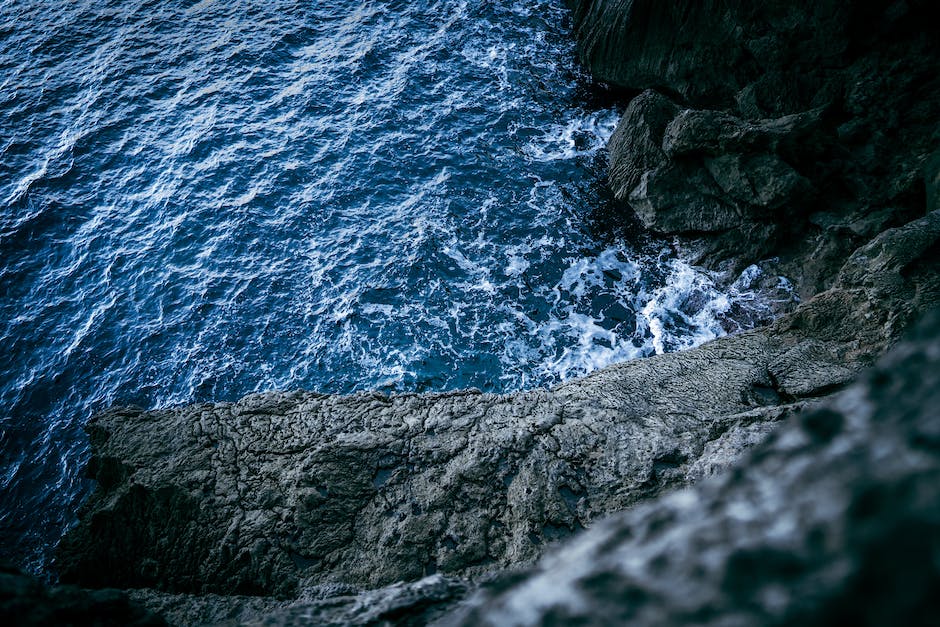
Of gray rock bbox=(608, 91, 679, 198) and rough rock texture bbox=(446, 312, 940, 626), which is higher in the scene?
rough rock texture bbox=(446, 312, 940, 626)

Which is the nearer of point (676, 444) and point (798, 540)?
point (798, 540)

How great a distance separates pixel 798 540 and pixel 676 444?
6.95m

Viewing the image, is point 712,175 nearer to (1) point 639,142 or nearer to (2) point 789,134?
(2) point 789,134

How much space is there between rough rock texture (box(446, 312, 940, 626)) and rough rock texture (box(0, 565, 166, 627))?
330 centimetres

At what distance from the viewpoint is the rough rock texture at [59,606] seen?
336 cm

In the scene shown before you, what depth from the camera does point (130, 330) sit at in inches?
634

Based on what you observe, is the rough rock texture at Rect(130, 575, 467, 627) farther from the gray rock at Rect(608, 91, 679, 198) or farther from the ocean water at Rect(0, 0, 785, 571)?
the gray rock at Rect(608, 91, 679, 198)

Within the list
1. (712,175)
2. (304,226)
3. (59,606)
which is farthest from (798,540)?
(304,226)

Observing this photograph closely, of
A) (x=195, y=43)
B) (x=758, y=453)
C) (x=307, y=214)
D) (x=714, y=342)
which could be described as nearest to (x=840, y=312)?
(x=714, y=342)

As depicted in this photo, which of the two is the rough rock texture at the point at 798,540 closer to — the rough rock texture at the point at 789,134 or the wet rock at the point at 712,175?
the rough rock texture at the point at 789,134

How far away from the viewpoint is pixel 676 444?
7914 mm

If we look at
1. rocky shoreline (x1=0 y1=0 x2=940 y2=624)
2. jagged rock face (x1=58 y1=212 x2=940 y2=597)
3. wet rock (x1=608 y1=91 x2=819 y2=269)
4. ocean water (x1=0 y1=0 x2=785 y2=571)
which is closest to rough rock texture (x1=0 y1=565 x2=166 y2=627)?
rocky shoreline (x1=0 y1=0 x2=940 y2=624)

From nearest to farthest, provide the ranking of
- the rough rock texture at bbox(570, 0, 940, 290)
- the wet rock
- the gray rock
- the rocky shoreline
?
the rocky shoreline → the rough rock texture at bbox(570, 0, 940, 290) → the wet rock → the gray rock

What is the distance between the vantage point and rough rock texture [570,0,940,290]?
13836 millimetres
